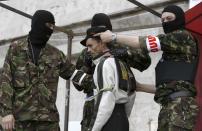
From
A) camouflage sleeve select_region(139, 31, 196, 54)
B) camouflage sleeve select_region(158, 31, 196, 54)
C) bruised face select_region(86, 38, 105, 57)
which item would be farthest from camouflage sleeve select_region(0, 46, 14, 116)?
camouflage sleeve select_region(158, 31, 196, 54)

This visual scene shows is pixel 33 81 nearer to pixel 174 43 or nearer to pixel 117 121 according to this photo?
pixel 117 121

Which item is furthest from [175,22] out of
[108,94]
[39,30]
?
[39,30]

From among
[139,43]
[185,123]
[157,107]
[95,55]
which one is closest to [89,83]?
[95,55]

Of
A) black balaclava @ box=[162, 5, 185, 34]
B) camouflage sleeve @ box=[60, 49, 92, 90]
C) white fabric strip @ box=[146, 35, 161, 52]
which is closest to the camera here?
white fabric strip @ box=[146, 35, 161, 52]

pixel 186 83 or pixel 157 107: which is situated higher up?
pixel 186 83

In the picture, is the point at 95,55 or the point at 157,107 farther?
the point at 157,107

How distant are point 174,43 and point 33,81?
1255 millimetres

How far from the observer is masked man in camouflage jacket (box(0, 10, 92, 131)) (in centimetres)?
427

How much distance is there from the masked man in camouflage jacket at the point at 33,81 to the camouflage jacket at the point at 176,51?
75 centimetres

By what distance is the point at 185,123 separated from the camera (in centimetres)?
379

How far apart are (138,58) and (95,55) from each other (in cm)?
43

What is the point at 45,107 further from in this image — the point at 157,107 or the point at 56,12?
the point at 56,12

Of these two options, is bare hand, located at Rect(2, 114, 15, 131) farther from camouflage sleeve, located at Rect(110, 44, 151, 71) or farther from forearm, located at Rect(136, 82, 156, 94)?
forearm, located at Rect(136, 82, 156, 94)

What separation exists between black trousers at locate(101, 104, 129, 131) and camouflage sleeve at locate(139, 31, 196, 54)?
52 cm
